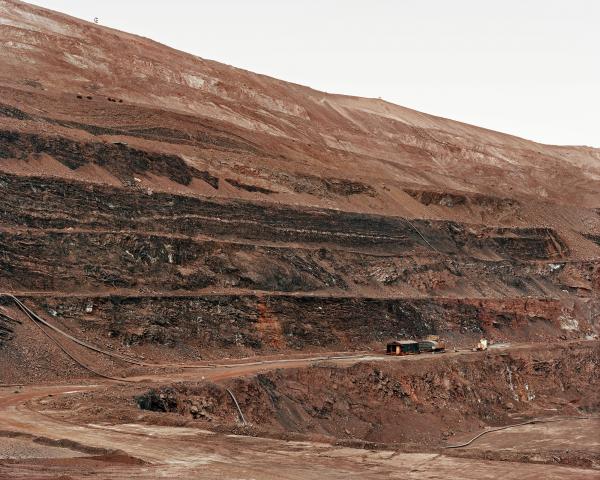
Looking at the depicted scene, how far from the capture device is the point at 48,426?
74.0 ft

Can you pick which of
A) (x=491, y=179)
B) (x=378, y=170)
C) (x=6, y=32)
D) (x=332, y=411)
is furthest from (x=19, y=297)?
(x=491, y=179)

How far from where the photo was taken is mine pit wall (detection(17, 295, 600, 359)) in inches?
1511

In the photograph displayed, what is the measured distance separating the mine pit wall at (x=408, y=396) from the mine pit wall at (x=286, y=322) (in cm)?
513

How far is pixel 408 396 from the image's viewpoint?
40312 mm

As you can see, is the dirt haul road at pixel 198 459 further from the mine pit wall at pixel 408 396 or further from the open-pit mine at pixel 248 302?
the mine pit wall at pixel 408 396

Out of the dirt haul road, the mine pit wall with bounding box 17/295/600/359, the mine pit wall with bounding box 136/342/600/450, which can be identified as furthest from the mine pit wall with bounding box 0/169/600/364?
the dirt haul road

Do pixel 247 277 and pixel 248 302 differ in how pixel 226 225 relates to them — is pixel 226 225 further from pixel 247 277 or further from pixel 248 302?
pixel 248 302

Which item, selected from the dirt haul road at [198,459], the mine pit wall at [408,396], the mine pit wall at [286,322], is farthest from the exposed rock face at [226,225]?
the dirt haul road at [198,459]

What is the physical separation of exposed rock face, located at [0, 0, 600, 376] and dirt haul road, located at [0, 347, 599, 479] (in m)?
16.1

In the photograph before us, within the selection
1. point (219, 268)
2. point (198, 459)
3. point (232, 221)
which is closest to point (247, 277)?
point (219, 268)

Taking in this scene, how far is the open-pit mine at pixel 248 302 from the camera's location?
21.1m

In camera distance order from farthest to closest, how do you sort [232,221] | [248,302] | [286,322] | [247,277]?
[232,221] → [247,277] → [286,322] → [248,302]

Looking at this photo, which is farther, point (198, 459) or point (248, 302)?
point (248, 302)

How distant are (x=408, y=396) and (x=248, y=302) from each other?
9.82 metres
